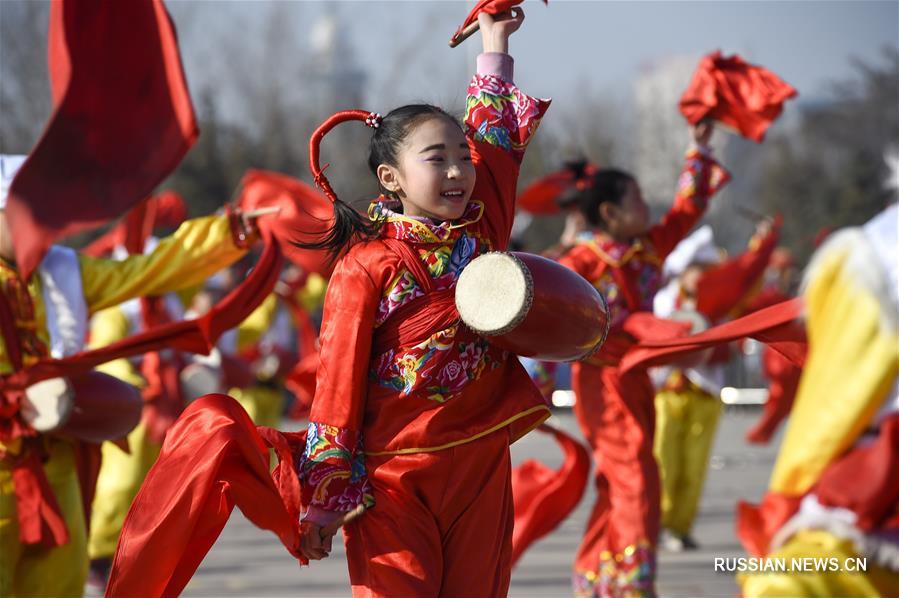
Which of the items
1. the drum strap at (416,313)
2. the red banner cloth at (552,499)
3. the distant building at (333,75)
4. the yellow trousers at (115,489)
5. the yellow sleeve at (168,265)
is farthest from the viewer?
the distant building at (333,75)

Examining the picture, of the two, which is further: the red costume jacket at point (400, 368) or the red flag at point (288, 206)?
the red flag at point (288, 206)

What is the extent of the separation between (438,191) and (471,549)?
0.89 m

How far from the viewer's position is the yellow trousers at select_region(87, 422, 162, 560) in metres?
7.56

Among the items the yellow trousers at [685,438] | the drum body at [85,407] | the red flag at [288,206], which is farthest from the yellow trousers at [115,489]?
the yellow trousers at [685,438]

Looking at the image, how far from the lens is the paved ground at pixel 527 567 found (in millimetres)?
6855

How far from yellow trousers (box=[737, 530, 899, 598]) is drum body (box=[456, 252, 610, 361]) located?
954mm

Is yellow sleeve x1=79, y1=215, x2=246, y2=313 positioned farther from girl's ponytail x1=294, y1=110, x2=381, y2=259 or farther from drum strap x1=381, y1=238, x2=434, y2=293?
drum strap x1=381, y1=238, x2=434, y2=293

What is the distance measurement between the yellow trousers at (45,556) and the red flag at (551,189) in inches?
119

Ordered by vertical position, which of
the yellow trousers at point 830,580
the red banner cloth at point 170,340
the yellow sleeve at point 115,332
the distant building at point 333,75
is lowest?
the distant building at point 333,75

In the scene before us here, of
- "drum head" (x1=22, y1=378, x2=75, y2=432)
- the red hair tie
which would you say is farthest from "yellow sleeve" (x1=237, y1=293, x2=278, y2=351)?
the red hair tie

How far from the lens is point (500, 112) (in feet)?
12.7

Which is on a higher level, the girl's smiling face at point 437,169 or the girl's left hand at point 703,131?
the girl's smiling face at point 437,169

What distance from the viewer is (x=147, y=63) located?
4.55m

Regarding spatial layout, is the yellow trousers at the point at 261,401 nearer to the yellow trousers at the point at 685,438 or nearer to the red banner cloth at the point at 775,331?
the yellow trousers at the point at 685,438
